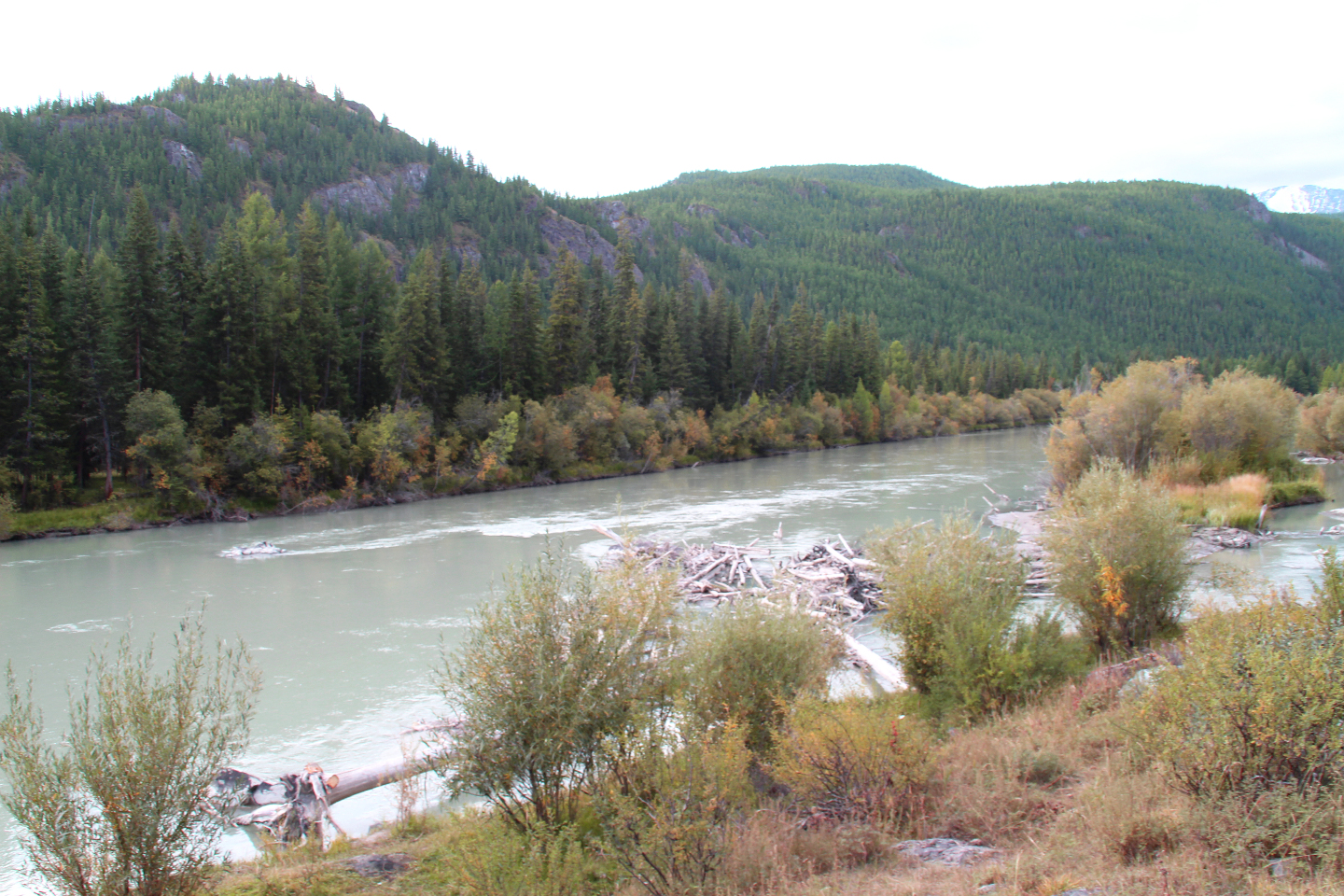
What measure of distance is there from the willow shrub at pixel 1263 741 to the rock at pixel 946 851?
1780 millimetres

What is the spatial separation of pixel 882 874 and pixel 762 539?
24507mm

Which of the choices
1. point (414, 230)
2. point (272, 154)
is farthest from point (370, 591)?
point (272, 154)

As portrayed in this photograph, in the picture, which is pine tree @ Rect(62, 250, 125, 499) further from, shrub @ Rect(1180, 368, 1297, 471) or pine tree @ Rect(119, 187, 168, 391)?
shrub @ Rect(1180, 368, 1297, 471)

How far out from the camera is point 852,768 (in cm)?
865

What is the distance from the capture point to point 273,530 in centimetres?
3947

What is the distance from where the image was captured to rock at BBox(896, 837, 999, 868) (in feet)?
23.9

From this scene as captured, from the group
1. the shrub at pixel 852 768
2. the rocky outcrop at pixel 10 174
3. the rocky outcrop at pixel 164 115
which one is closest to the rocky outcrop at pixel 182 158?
the rocky outcrop at pixel 164 115

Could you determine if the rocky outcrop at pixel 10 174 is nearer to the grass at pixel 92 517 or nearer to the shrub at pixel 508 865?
the grass at pixel 92 517

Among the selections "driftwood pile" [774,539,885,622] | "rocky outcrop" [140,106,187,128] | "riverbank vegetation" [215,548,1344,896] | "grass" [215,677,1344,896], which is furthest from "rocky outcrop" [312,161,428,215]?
"grass" [215,677,1344,896]

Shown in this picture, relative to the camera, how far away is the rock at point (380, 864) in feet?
27.2

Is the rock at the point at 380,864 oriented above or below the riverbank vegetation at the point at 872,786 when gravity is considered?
below

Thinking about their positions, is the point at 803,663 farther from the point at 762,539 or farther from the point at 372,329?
the point at 372,329

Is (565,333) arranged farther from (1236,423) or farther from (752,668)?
(752,668)

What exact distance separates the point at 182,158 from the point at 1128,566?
183m
